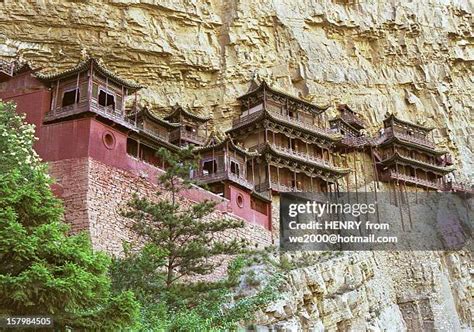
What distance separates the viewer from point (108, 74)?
21938 millimetres

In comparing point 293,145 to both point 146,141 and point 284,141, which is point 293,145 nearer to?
point 284,141

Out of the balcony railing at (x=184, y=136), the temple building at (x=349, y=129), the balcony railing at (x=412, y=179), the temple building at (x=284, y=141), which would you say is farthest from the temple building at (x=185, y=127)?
the balcony railing at (x=412, y=179)

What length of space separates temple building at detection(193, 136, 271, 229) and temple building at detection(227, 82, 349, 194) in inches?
68.3

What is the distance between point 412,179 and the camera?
3719 cm

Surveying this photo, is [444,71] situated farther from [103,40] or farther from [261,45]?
[103,40]

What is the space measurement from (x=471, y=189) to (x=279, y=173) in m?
15.7

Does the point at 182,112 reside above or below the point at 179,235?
above

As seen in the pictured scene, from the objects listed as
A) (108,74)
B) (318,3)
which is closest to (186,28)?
(318,3)

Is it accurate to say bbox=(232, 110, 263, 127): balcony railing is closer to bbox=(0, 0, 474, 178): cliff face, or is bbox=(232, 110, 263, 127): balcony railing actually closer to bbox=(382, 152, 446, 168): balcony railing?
bbox=(0, 0, 474, 178): cliff face

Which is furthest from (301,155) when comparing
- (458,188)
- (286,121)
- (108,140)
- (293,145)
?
(108,140)

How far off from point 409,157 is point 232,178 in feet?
57.5

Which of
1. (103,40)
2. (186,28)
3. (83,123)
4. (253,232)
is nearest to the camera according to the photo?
(83,123)

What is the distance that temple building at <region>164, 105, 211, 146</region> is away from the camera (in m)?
31.3

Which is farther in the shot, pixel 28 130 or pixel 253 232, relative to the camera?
pixel 253 232
